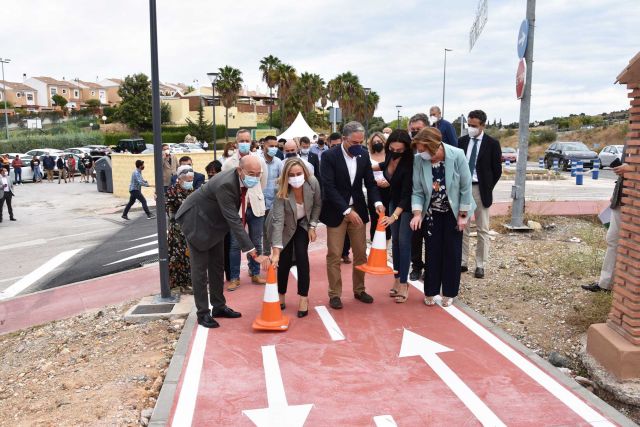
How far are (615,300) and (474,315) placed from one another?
156 centimetres

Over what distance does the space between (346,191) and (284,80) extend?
5449 cm

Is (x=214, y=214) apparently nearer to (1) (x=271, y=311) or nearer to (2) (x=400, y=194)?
(1) (x=271, y=311)

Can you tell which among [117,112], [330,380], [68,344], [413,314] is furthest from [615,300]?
[117,112]

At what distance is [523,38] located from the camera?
31.8 ft

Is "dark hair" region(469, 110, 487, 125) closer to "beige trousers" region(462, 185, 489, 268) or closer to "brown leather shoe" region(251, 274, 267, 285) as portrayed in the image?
"beige trousers" region(462, 185, 489, 268)

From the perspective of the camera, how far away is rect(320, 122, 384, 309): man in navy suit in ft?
19.1

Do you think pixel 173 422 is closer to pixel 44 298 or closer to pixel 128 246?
pixel 44 298

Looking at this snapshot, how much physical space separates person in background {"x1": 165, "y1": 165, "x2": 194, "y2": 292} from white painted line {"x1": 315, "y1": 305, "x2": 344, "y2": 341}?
1.99 m

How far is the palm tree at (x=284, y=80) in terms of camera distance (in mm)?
58275

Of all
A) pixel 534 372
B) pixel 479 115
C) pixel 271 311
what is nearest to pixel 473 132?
pixel 479 115

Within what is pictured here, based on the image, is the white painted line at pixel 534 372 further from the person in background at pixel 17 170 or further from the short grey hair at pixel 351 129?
the person in background at pixel 17 170

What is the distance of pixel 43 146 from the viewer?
51.1 m

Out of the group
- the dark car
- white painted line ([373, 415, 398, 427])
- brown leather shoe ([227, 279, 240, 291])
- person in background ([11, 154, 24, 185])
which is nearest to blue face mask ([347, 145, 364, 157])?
brown leather shoe ([227, 279, 240, 291])

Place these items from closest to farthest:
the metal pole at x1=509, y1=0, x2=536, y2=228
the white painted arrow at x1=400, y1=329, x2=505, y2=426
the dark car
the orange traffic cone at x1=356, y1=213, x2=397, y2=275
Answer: the white painted arrow at x1=400, y1=329, x2=505, y2=426
the orange traffic cone at x1=356, y1=213, x2=397, y2=275
the metal pole at x1=509, y1=0, x2=536, y2=228
the dark car
